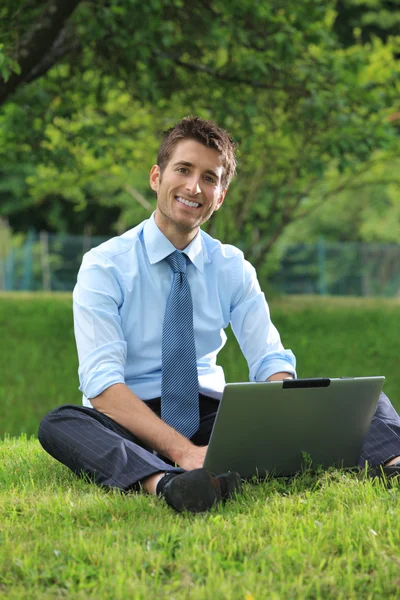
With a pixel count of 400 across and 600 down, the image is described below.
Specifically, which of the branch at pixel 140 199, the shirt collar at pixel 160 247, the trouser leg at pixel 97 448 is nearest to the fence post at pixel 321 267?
the branch at pixel 140 199

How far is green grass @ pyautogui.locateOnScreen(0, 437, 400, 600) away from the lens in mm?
2307

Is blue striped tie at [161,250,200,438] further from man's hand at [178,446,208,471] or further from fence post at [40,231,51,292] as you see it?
fence post at [40,231,51,292]

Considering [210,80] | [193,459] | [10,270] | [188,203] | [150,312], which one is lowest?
[193,459]

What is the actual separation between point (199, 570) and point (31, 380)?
Answer: 21.2 feet

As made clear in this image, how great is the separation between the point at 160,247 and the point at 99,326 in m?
0.54

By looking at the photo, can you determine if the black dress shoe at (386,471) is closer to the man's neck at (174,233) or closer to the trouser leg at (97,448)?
the trouser leg at (97,448)

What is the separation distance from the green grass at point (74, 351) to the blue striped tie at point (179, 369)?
3.38 m

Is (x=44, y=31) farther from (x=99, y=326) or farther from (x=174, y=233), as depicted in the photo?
(x=99, y=326)

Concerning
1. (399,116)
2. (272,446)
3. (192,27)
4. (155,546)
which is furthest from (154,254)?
(399,116)

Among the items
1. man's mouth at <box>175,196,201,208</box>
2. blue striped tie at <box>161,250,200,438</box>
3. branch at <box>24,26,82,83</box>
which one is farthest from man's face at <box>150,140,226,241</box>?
branch at <box>24,26,82,83</box>

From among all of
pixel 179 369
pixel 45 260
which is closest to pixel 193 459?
pixel 179 369

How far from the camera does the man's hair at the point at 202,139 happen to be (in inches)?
150

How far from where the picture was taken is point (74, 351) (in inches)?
390

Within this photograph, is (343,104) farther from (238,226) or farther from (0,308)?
(0,308)
